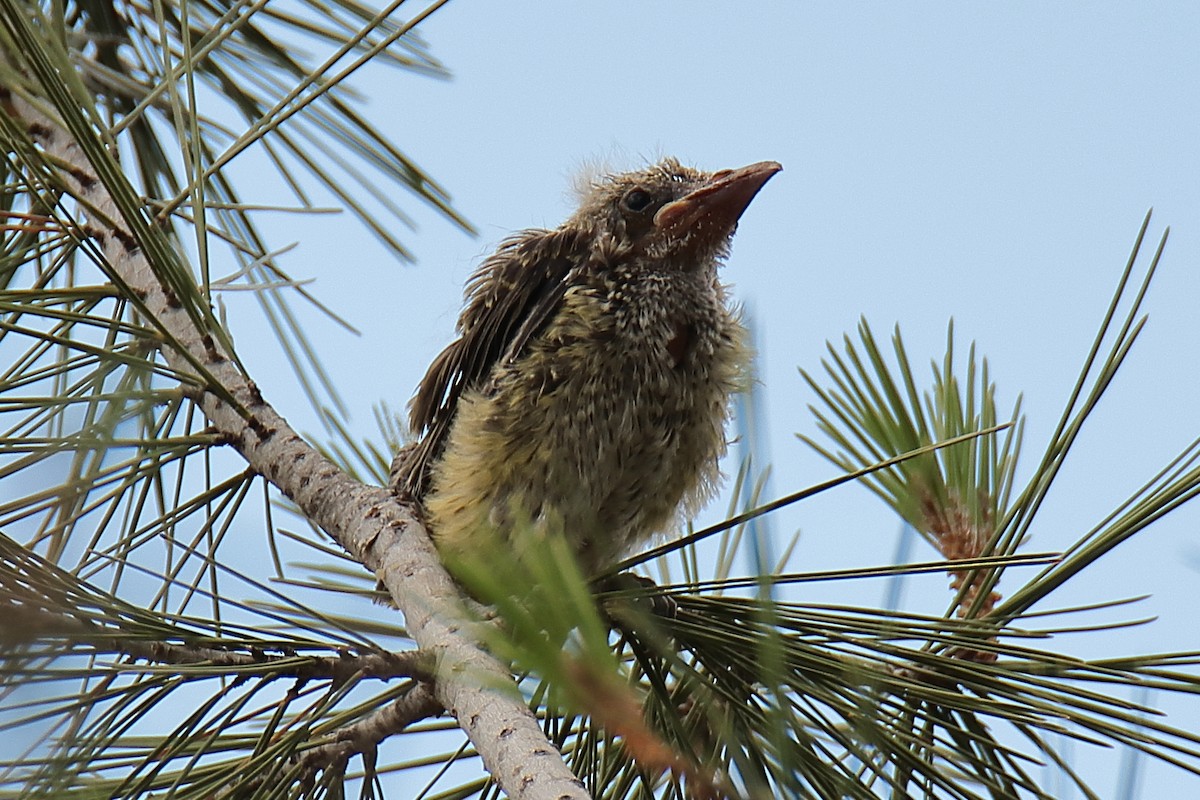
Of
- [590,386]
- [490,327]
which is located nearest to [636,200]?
[490,327]

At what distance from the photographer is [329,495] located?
135 cm

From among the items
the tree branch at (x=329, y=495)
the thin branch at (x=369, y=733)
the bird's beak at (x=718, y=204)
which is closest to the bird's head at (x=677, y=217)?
the bird's beak at (x=718, y=204)

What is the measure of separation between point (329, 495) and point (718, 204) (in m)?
0.86

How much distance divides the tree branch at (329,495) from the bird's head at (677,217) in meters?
0.70

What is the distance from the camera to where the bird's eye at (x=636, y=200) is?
6.69 ft

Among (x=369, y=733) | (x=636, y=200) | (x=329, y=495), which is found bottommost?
(x=369, y=733)

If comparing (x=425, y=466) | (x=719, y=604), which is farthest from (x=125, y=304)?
(x=719, y=604)

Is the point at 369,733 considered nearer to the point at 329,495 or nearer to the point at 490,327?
the point at 329,495

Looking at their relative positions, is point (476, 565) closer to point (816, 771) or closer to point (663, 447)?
point (816, 771)

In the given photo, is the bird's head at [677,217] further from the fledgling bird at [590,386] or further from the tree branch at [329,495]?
the tree branch at [329,495]

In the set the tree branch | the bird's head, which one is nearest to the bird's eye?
the bird's head

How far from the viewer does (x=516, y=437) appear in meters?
1.68

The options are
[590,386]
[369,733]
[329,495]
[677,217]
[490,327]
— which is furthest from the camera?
[677,217]

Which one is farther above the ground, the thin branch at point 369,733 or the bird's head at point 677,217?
the bird's head at point 677,217
